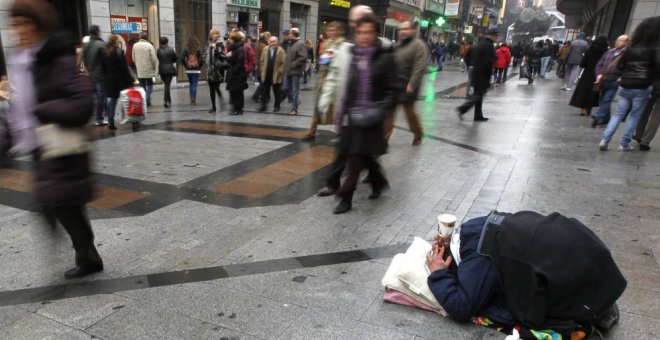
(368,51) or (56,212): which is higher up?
(368,51)

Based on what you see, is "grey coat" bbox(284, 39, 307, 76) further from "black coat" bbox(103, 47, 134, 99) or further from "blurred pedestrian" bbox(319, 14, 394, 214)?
"blurred pedestrian" bbox(319, 14, 394, 214)

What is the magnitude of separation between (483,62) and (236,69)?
5010 mm

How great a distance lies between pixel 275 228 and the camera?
4.09 meters

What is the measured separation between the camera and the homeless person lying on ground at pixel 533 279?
232cm

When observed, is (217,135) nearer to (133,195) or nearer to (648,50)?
(133,195)

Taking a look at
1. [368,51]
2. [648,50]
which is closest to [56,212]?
[368,51]

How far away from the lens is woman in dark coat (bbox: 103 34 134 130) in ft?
25.8

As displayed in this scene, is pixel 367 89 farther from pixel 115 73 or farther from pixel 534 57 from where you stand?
pixel 534 57

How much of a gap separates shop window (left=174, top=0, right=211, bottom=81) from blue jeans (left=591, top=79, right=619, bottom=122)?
12846 mm

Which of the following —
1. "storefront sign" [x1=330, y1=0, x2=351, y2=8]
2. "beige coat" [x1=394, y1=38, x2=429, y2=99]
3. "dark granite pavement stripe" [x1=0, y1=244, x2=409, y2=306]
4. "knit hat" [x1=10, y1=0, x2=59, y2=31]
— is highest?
"storefront sign" [x1=330, y1=0, x2=351, y2=8]

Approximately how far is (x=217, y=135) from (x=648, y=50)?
6.39m

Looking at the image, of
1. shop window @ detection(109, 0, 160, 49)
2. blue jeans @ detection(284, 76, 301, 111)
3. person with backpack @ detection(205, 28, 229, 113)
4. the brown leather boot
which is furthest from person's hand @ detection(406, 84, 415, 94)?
shop window @ detection(109, 0, 160, 49)

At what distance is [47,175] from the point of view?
104 inches

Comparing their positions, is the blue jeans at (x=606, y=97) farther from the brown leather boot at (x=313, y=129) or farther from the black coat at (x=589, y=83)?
the brown leather boot at (x=313, y=129)
